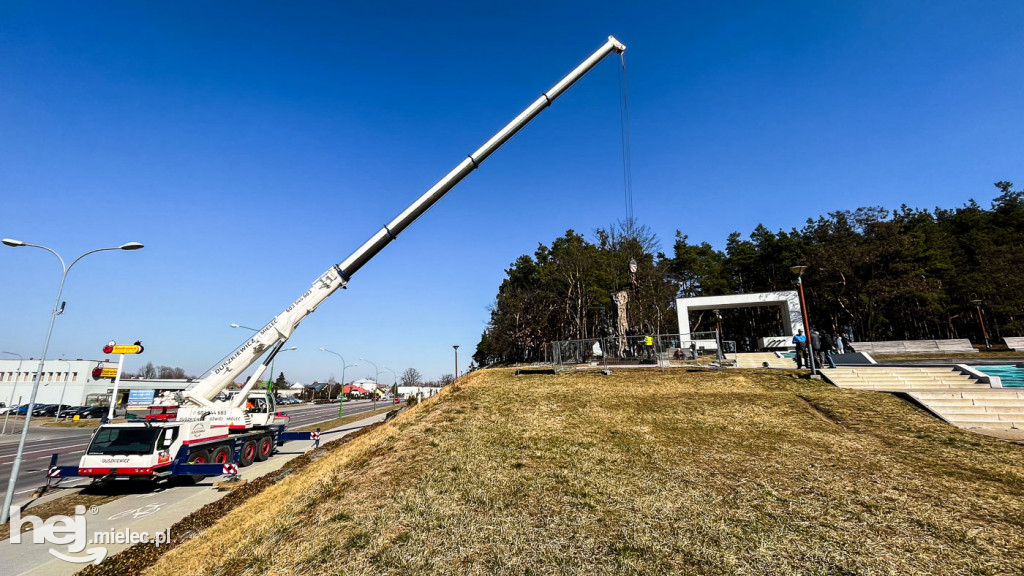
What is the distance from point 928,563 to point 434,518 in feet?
24.8

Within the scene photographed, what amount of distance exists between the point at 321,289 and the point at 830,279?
58824 millimetres

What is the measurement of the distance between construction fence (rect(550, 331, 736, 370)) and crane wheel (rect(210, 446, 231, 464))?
51.4ft

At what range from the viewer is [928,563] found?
5.41 meters

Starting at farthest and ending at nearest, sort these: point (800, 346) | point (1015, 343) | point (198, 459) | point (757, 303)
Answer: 1. point (757, 303)
2. point (1015, 343)
3. point (800, 346)
4. point (198, 459)

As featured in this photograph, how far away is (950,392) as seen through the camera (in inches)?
560

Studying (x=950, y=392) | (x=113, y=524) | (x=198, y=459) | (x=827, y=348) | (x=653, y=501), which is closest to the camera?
(x=653, y=501)

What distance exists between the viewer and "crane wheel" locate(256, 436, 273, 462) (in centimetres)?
1717

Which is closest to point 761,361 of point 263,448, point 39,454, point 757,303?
point 757,303

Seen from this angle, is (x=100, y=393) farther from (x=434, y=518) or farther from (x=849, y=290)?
(x=849, y=290)

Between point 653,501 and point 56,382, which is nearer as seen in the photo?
point 653,501

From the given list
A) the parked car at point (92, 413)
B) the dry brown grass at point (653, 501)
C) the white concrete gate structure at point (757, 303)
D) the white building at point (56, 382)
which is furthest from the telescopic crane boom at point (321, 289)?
the white building at point (56, 382)

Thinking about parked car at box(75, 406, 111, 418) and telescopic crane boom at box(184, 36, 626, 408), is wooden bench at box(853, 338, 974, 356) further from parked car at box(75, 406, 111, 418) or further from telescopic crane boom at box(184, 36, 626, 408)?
parked car at box(75, 406, 111, 418)

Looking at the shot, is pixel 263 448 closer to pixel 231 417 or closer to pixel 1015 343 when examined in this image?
pixel 231 417

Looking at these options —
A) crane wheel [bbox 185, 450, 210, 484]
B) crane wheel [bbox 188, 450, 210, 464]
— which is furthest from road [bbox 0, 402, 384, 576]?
crane wheel [bbox 188, 450, 210, 464]
